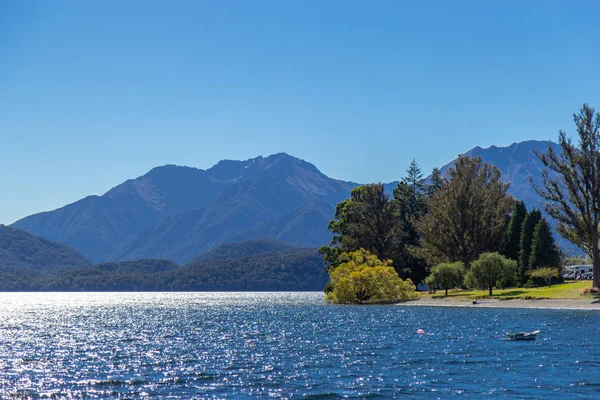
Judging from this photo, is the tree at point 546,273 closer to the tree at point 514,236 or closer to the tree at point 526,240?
the tree at point 526,240

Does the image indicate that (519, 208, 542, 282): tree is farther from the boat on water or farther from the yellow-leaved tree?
the boat on water

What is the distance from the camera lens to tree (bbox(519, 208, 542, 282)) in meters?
120

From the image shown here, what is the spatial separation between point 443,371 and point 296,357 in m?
10.8

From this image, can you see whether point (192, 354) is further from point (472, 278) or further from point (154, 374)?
point (472, 278)

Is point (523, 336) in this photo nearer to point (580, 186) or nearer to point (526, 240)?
point (580, 186)

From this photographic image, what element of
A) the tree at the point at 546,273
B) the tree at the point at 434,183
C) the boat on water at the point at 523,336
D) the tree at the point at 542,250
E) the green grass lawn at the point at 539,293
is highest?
the tree at the point at 434,183

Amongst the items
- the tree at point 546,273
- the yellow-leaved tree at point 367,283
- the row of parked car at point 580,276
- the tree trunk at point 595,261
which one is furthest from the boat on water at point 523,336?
the row of parked car at point 580,276

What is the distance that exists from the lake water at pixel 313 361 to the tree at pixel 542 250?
1795 inches

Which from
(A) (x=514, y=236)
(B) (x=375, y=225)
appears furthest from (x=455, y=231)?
(B) (x=375, y=225)

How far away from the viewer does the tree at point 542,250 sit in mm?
115062

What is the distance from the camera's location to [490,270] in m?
108

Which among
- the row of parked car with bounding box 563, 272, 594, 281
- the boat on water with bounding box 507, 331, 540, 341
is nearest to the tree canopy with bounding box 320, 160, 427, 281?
the row of parked car with bounding box 563, 272, 594, 281

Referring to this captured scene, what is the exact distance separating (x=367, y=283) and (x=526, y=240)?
29.2 metres

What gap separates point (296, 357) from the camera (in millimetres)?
45156
